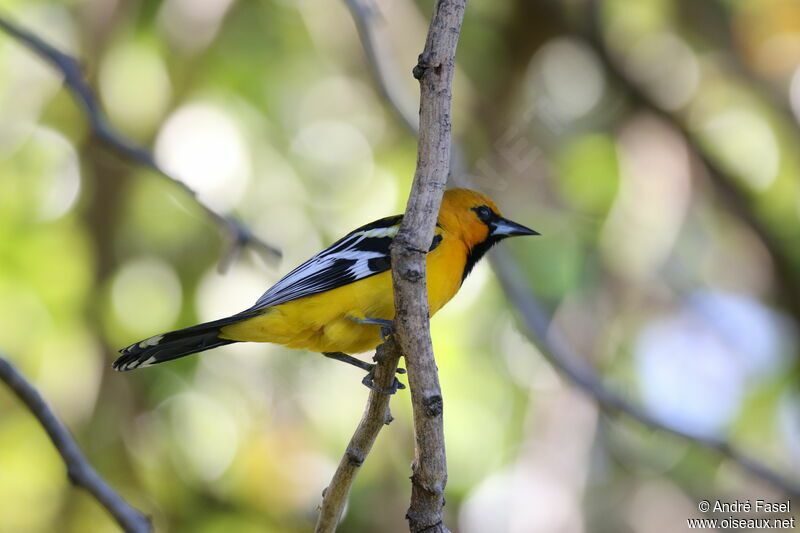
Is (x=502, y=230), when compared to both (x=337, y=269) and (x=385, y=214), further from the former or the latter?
(x=385, y=214)

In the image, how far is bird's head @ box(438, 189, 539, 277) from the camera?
4566 mm

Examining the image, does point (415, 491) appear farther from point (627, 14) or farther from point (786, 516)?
point (627, 14)

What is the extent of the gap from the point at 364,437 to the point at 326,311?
0.86 m

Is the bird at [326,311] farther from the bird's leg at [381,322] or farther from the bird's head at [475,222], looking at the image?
the bird's head at [475,222]

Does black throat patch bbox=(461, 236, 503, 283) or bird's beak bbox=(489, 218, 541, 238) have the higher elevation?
bird's beak bbox=(489, 218, 541, 238)

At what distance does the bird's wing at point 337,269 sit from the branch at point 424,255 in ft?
3.87

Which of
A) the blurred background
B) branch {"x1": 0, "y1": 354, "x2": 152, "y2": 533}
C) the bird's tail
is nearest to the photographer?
branch {"x1": 0, "y1": 354, "x2": 152, "y2": 533}

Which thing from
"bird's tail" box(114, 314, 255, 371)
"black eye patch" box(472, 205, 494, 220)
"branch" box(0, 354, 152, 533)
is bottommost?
"branch" box(0, 354, 152, 533)

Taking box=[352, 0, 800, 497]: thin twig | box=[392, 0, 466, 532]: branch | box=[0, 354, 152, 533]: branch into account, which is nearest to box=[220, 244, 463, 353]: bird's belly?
box=[0, 354, 152, 533]: branch

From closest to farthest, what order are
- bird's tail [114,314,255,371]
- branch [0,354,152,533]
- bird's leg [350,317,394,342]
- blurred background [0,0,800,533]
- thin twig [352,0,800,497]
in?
branch [0,354,152,533], bird's leg [350,317,394,342], bird's tail [114,314,255,371], thin twig [352,0,800,497], blurred background [0,0,800,533]

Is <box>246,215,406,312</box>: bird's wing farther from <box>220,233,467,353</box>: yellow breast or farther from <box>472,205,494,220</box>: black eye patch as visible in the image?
<box>472,205,494,220</box>: black eye patch

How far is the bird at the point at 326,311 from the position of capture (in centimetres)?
392

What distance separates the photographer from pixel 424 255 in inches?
105

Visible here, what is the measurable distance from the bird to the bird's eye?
0.53 meters
